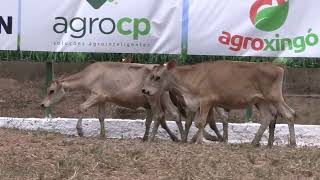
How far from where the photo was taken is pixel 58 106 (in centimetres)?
1501

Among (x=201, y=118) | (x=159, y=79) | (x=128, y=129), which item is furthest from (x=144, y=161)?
(x=128, y=129)

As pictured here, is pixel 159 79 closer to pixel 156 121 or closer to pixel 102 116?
pixel 156 121

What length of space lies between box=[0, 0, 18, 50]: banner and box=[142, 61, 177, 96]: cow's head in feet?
8.06

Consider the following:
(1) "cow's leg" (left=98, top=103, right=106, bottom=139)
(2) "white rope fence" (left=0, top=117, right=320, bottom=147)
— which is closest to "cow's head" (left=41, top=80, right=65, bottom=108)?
(2) "white rope fence" (left=0, top=117, right=320, bottom=147)

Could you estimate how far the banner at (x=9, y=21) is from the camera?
1155cm

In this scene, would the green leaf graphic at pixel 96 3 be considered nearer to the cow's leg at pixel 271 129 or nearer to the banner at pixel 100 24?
the banner at pixel 100 24

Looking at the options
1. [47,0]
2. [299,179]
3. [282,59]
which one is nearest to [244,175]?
[299,179]

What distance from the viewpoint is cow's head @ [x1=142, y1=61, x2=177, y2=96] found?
1077 centimetres

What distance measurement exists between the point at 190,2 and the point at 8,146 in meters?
4.27

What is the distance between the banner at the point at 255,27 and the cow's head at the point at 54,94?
2.24m

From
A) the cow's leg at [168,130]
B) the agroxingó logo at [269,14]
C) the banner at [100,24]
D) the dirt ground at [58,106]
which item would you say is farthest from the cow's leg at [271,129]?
the dirt ground at [58,106]

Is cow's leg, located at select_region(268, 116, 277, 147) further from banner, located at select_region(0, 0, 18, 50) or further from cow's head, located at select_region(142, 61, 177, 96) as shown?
banner, located at select_region(0, 0, 18, 50)

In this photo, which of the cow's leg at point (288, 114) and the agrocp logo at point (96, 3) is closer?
the cow's leg at point (288, 114)

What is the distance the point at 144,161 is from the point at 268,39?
4373 millimetres
